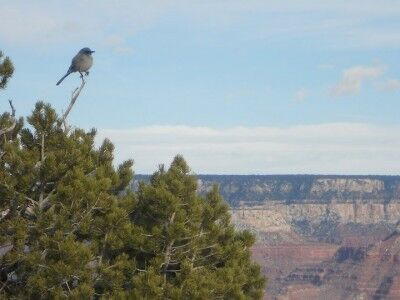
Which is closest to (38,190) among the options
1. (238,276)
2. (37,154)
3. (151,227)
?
(37,154)

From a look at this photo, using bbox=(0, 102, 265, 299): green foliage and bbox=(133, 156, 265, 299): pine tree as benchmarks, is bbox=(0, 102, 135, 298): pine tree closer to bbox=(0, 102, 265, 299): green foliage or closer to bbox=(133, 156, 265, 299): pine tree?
bbox=(0, 102, 265, 299): green foliage

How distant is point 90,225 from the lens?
2966 cm

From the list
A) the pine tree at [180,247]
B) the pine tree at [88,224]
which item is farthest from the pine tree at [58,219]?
the pine tree at [180,247]

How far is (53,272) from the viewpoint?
28656mm

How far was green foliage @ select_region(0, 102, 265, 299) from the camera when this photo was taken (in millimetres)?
28953

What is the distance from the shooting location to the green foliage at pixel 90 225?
2895cm

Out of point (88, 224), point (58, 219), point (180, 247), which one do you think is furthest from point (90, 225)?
point (180, 247)

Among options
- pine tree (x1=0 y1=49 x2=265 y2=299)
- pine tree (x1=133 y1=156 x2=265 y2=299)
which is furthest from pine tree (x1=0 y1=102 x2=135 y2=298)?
pine tree (x1=133 y1=156 x2=265 y2=299)

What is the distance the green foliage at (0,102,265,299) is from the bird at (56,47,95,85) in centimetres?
126

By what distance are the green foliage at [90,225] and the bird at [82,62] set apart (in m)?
1.26

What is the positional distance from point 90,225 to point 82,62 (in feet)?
13.9

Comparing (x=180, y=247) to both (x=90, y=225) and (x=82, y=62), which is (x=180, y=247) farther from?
(x=82, y=62)

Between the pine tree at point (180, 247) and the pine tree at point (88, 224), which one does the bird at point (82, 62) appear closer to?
the pine tree at point (88, 224)

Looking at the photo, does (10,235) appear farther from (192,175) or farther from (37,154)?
(192,175)
